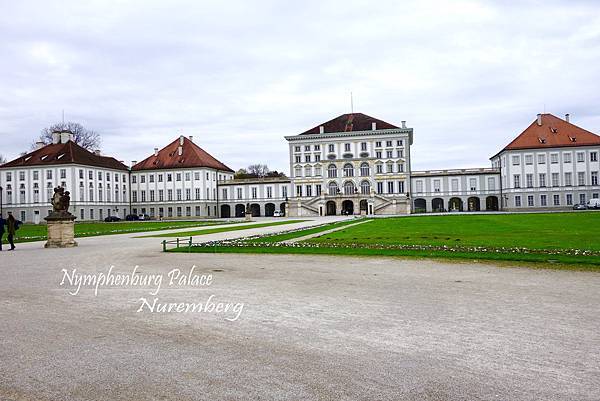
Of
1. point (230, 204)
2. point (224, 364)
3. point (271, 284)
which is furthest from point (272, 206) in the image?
point (224, 364)

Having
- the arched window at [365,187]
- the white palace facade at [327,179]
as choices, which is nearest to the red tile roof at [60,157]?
the white palace facade at [327,179]

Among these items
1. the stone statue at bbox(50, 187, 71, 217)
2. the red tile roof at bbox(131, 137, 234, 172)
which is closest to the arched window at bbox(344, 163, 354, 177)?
the red tile roof at bbox(131, 137, 234, 172)

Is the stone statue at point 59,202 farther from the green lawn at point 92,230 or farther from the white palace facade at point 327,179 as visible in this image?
the white palace facade at point 327,179

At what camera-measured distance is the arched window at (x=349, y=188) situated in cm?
8362

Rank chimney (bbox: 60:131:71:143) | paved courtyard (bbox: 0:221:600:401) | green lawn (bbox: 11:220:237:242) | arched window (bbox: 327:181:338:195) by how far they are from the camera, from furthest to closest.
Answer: arched window (bbox: 327:181:338:195)
chimney (bbox: 60:131:71:143)
green lawn (bbox: 11:220:237:242)
paved courtyard (bbox: 0:221:600:401)

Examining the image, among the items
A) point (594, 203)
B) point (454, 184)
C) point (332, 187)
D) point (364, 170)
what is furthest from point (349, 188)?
point (594, 203)

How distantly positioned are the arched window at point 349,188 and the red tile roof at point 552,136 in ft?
80.9

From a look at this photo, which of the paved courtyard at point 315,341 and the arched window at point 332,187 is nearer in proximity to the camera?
the paved courtyard at point 315,341

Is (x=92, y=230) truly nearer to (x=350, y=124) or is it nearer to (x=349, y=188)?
(x=349, y=188)

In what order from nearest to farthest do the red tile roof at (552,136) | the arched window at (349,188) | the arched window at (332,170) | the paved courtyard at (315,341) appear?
the paved courtyard at (315,341) < the red tile roof at (552,136) < the arched window at (349,188) < the arched window at (332,170)

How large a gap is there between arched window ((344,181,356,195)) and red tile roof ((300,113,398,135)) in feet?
30.1

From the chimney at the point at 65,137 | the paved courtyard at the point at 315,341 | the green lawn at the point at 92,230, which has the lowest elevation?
the paved courtyard at the point at 315,341

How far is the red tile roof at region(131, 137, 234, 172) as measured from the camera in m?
85.6

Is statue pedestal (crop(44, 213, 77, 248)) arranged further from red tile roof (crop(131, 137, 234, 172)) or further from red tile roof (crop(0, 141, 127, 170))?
red tile roof (crop(131, 137, 234, 172))
